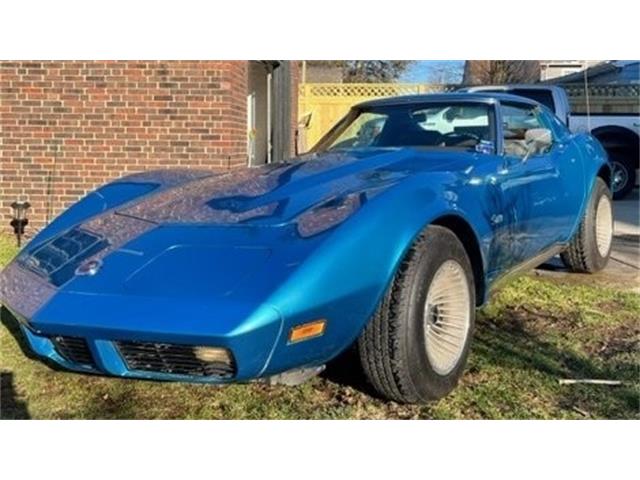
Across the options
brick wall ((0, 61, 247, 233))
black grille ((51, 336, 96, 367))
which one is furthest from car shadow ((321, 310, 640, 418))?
brick wall ((0, 61, 247, 233))

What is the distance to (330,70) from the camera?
85.5 ft

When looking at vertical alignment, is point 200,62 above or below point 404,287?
above

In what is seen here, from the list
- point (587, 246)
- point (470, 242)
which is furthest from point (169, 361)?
point (587, 246)

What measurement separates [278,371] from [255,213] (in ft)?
2.53

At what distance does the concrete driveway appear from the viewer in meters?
5.70

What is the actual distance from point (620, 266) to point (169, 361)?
5.14 m

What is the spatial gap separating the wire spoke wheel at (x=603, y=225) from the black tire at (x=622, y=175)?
7.55 meters

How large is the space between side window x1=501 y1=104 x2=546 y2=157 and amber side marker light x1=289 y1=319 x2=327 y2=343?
7.28 feet

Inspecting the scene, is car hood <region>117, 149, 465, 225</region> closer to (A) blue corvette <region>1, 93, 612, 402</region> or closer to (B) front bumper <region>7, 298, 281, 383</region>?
(A) blue corvette <region>1, 93, 612, 402</region>

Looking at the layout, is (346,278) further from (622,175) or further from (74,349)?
(622,175)

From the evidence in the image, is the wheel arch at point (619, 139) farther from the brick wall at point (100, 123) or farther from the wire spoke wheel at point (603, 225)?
the brick wall at point (100, 123)

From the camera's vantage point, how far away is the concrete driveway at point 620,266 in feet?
18.7
